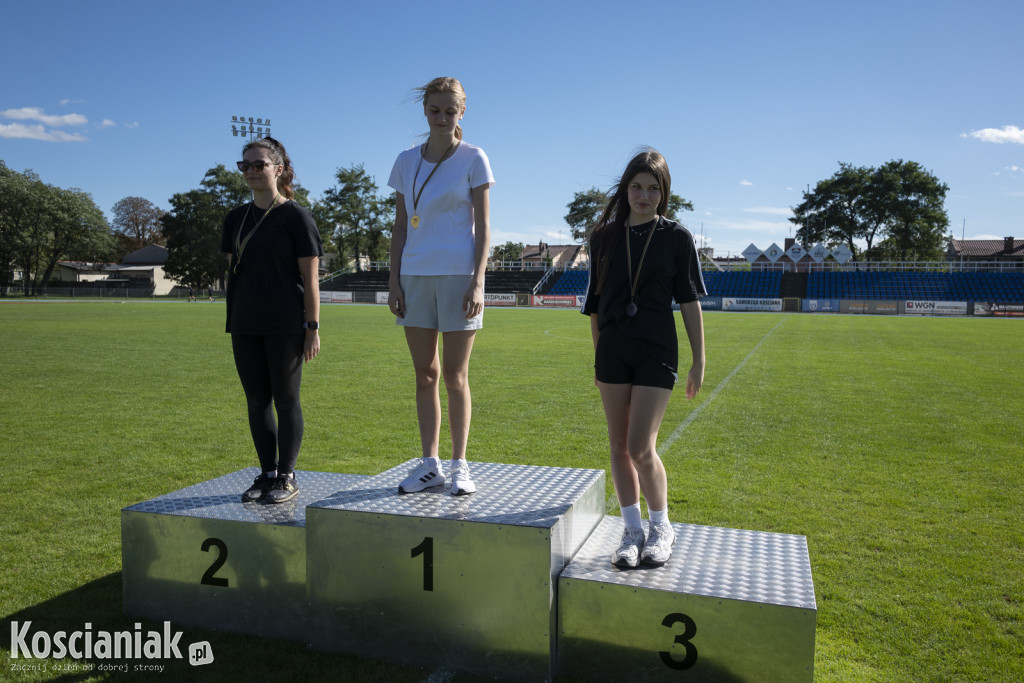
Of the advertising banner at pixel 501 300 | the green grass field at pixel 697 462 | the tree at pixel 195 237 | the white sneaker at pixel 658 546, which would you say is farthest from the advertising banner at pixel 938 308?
the tree at pixel 195 237

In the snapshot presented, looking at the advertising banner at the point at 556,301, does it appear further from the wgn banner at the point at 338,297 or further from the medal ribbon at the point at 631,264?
the medal ribbon at the point at 631,264

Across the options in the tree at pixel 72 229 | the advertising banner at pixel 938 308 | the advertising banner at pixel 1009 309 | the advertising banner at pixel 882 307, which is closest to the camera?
the advertising banner at pixel 1009 309

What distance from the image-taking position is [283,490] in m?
3.43

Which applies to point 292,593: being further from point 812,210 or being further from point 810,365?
point 812,210

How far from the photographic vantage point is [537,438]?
6664mm

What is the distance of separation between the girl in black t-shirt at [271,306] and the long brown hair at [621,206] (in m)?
1.39

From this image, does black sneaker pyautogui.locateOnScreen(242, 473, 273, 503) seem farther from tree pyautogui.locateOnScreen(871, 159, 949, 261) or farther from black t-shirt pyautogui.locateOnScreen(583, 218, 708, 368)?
tree pyautogui.locateOnScreen(871, 159, 949, 261)

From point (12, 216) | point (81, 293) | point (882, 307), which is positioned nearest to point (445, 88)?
point (882, 307)

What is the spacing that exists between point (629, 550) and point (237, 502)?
1.89 m

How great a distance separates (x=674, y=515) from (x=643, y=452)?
1812mm

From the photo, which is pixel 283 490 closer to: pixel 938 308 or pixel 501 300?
pixel 938 308

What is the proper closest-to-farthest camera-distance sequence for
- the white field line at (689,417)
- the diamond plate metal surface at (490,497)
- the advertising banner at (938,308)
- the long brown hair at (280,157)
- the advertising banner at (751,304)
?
1. the diamond plate metal surface at (490,497)
2. the long brown hair at (280,157)
3. the white field line at (689,417)
4. the advertising banner at (938,308)
5. the advertising banner at (751,304)

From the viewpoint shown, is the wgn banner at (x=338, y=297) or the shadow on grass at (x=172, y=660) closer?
the shadow on grass at (x=172, y=660)

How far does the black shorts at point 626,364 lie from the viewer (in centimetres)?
285
